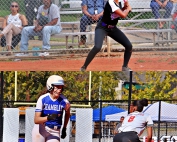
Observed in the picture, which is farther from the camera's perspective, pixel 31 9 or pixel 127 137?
pixel 31 9

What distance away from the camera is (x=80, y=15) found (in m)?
16.3

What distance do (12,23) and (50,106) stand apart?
5105 mm

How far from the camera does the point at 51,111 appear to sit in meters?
11.2

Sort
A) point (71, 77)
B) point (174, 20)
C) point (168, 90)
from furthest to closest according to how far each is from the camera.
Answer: point (168, 90) < point (71, 77) < point (174, 20)

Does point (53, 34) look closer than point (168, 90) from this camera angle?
Yes

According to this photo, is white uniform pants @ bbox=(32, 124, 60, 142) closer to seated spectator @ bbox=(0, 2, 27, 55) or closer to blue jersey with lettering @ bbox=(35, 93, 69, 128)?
blue jersey with lettering @ bbox=(35, 93, 69, 128)

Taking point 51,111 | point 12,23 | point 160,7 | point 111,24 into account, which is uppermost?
point 160,7

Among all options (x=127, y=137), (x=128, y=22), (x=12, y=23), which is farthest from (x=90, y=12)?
(x=127, y=137)

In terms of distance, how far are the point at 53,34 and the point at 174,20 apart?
2.66 metres

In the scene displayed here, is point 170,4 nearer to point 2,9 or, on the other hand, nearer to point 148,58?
point 148,58

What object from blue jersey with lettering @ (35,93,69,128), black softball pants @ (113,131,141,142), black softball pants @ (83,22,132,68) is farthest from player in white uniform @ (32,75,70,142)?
black softball pants @ (83,22,132,68)

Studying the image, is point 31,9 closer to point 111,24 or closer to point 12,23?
point 12,23

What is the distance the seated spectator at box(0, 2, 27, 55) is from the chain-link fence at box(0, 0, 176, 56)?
0.13 metres

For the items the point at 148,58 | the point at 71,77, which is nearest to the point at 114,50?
the point at 148,58
